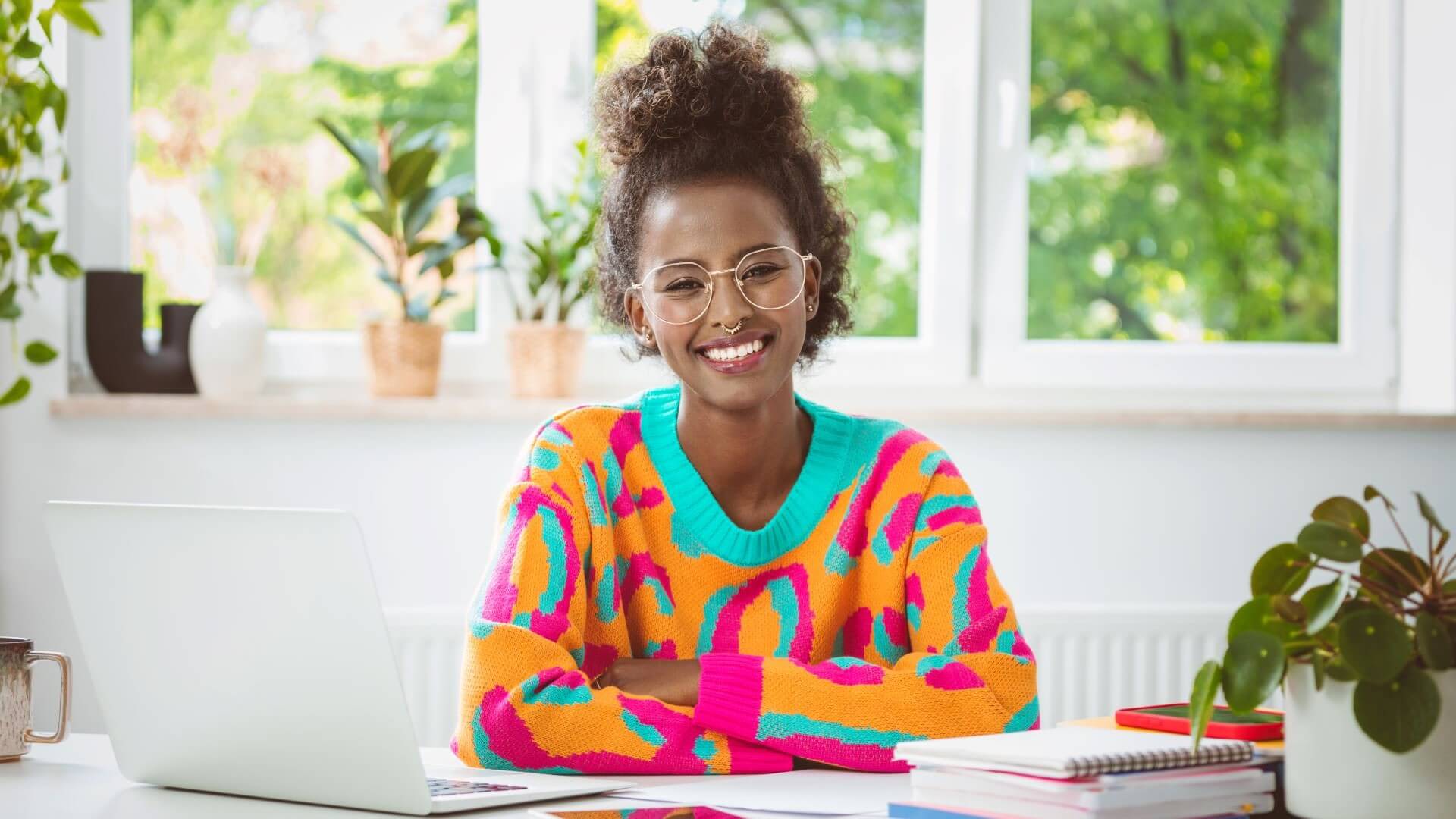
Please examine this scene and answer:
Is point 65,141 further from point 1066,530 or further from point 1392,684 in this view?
point 1392,684

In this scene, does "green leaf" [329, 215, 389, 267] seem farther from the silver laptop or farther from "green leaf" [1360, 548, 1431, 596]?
"green leaf" [1360, 548, 1431, 596]

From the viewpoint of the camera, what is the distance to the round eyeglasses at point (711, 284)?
1554 millimetres

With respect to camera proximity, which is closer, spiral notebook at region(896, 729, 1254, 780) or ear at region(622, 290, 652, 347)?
spiral notebook at region(896, 729, 1254, 780)

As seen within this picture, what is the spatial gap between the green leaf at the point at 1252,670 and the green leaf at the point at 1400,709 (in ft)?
0.14

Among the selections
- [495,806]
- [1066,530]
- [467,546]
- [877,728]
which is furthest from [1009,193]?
[495,806]

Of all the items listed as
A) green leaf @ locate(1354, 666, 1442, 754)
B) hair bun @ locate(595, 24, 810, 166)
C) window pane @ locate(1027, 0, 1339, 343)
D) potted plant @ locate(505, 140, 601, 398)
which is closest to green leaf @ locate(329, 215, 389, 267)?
potted plant @ locate(505, 140, 601, 398)

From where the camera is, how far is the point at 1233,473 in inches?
101

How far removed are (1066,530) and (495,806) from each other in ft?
5.50

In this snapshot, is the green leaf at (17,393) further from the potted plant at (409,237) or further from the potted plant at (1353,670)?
the potted plant at (409,237)

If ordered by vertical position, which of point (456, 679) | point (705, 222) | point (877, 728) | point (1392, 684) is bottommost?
point (456, 679)

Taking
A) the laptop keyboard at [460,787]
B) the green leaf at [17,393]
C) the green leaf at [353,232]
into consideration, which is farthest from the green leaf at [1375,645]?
the green leaf at [353,232]

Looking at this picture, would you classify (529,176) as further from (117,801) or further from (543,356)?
(117,801)

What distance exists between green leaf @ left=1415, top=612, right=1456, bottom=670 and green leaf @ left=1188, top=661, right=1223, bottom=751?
0.33ft

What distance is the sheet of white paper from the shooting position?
1.04 metres
